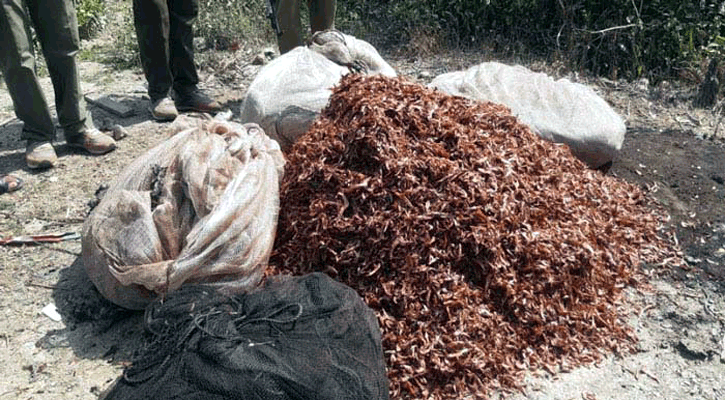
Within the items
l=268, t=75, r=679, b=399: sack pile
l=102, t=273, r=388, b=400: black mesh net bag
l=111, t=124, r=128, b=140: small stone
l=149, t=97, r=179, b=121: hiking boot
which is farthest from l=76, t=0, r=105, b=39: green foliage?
l=102, t=273, r=388, b=400: black mesh net bag

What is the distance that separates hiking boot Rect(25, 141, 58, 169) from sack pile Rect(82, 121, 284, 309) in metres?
1.38

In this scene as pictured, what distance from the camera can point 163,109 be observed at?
4777 mm

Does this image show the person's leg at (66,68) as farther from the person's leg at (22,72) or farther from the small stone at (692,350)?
the small stone at (692,350)

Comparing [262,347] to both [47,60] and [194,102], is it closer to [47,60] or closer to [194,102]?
[47,60]

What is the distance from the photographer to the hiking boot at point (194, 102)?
4.96 metres

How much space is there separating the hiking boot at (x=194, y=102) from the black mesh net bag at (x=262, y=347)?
2712mm

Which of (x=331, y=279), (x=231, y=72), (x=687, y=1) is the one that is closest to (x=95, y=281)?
(x=331, y=279)

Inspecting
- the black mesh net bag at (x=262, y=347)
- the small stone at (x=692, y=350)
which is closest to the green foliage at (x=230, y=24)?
the black mesh net bag at (x=262, y=347)

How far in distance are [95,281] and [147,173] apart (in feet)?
1.71

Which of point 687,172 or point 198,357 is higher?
point 198,357

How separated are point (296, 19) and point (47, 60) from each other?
1.81 meters

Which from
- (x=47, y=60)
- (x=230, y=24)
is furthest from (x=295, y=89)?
(x=230, y=24)

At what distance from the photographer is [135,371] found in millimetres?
2191

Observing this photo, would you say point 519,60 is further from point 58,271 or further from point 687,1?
point 58,271
